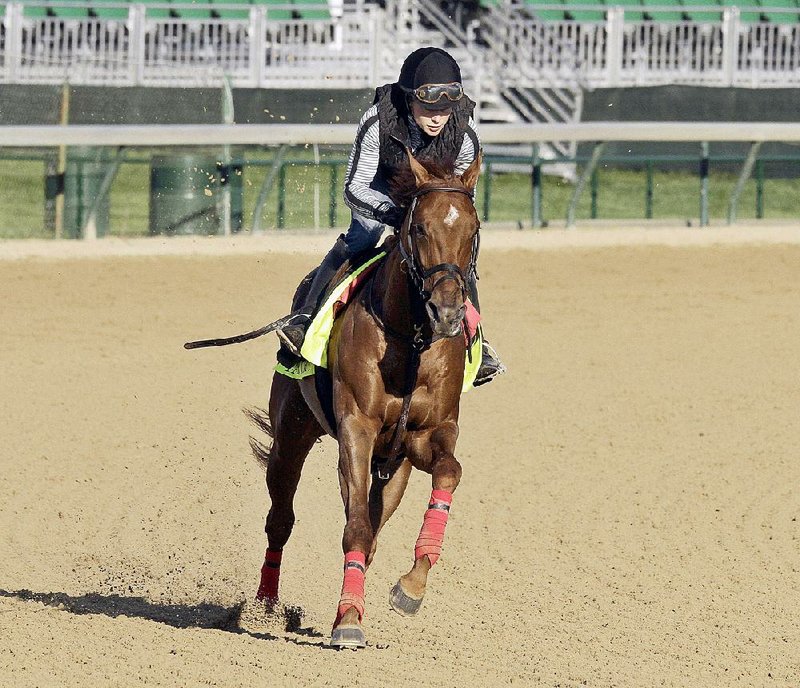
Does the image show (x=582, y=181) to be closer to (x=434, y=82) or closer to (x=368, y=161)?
(x=368, y=161)

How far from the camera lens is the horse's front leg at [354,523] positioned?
16.3 ft

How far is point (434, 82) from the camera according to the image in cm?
531

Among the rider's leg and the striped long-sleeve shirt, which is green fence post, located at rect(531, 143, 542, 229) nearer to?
the rider's leg

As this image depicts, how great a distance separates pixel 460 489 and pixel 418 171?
12.1 ft

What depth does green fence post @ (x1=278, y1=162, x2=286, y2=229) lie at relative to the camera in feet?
46.6

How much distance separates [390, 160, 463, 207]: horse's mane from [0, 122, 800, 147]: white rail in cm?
897

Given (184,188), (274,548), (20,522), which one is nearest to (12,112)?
(184,188)

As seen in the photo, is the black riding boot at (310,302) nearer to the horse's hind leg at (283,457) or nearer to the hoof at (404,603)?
the horse's hind leg at (283,457)

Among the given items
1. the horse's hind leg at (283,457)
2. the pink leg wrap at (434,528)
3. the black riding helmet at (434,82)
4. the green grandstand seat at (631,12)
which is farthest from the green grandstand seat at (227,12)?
the pink leg wrap at (434,528)

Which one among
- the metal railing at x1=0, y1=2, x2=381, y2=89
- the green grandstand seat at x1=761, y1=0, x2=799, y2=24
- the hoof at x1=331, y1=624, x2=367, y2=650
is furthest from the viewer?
the green grandstand seat at x1=761, y1=0, x2=799, y2=24

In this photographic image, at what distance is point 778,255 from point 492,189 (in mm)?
2935

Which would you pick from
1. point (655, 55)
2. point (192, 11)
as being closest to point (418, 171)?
point (655, 55)

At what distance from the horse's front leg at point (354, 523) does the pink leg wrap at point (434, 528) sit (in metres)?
0.20

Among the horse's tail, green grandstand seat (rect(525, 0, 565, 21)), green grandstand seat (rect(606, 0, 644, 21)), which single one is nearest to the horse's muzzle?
the horse's tail
